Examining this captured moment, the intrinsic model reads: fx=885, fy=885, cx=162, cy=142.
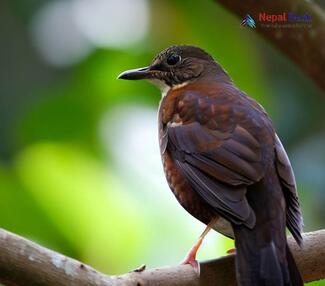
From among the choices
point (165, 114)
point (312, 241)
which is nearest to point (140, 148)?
point (165, 114)

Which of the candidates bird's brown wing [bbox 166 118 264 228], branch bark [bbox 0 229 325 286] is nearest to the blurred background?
bird's brown wing [bbox 166 118 264 228]

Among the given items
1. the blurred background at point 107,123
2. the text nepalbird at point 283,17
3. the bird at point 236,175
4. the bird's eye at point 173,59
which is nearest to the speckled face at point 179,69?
the bird's eye at point 173,59

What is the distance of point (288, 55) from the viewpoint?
18.4 ft

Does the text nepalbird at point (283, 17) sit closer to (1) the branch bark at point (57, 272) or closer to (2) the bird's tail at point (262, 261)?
(2) the bird's tail at point (262, 261)

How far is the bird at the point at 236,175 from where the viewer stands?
4.07 metres

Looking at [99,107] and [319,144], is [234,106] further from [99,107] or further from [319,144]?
[319,144]

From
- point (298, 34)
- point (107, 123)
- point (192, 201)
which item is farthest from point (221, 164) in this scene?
point (107, 123)

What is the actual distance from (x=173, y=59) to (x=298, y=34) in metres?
0.80

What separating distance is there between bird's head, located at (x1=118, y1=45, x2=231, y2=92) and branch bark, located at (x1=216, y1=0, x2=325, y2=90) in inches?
15.0

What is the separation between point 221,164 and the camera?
4348 mm

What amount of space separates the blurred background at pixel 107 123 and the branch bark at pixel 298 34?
39.6 inches
